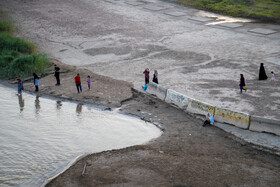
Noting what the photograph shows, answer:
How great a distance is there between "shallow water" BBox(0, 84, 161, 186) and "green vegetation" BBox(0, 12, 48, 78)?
353 centimetres

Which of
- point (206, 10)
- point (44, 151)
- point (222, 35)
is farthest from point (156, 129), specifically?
point (206, 10)

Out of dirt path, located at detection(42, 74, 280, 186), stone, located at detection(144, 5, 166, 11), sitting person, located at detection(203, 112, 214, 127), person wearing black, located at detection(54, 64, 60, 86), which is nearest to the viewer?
dirt path, located at detection(42, 74, 280, 186)

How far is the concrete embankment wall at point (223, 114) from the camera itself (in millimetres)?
12703

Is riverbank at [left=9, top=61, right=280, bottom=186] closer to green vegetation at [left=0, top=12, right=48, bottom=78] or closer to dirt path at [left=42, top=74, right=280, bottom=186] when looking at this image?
dirt path at [left=42, top=74, right=280, bottom=186]

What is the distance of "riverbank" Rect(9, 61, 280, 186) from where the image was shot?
1007 cm

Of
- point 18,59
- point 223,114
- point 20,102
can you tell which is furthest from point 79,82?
point 223,114

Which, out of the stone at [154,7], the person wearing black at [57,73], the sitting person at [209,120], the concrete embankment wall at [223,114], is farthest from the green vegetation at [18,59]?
the stone at [154,7]

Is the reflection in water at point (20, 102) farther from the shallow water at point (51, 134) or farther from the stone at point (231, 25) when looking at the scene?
the stone at point (231, 25)

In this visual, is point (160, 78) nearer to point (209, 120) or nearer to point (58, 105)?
point (58, 105)

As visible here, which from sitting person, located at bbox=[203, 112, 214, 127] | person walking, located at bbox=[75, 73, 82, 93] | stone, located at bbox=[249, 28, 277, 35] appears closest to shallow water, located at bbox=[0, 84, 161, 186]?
person walking, located at bbox=[75, 73, 82, 93]

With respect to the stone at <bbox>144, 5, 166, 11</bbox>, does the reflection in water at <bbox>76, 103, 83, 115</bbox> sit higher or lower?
lower

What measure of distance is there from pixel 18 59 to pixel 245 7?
77.3 feet

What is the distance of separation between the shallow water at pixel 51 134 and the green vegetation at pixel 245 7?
73.9ft

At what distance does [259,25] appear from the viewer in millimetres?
30625
